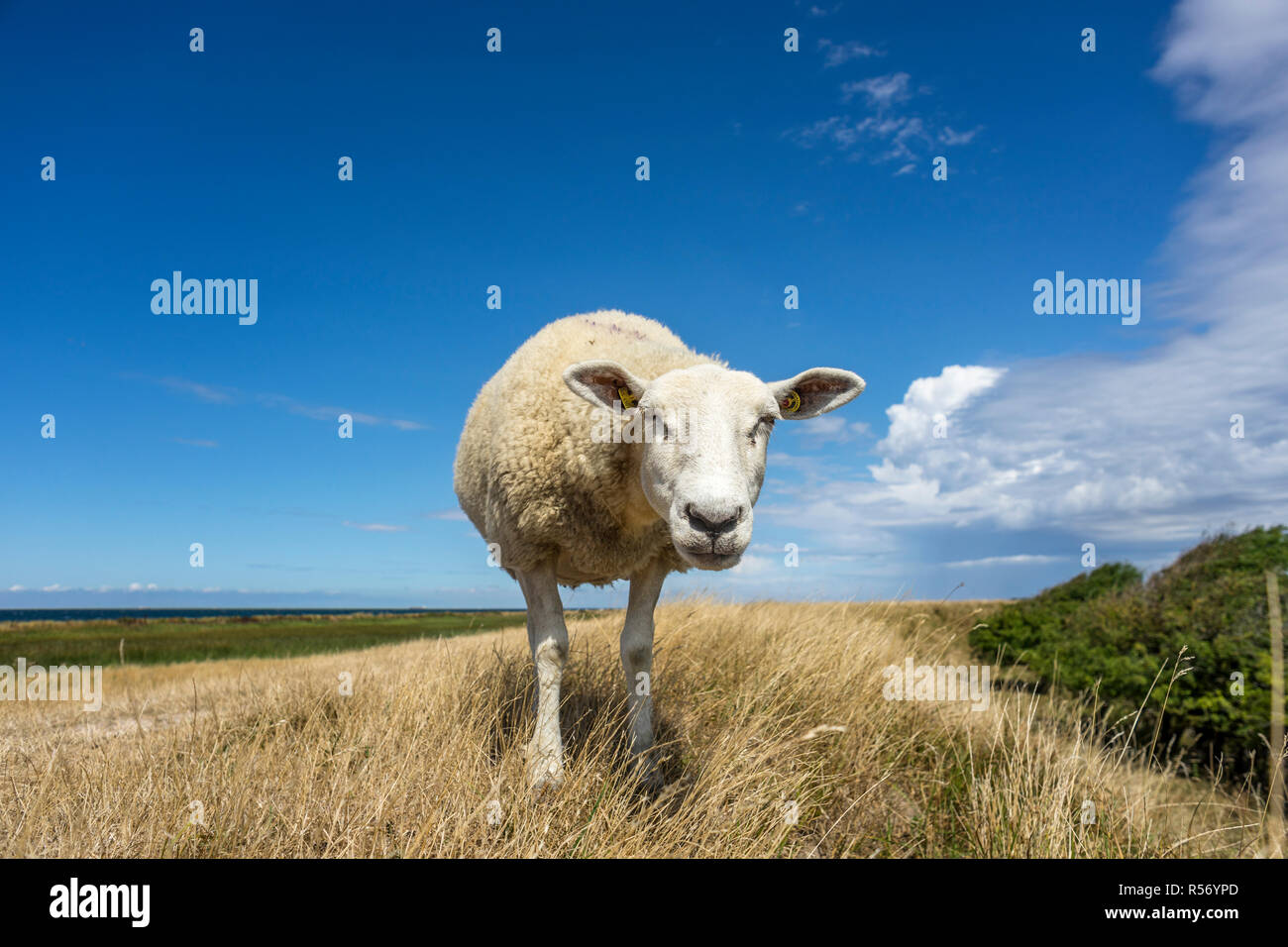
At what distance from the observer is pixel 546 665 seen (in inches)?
179

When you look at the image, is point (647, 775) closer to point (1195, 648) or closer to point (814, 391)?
point (814, 391)

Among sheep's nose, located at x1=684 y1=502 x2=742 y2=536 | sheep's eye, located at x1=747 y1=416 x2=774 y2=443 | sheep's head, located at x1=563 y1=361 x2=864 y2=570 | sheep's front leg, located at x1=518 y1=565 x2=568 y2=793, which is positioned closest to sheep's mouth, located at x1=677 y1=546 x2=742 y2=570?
sheep's head, located at x1=563 y1=361 x2=864 y2=570

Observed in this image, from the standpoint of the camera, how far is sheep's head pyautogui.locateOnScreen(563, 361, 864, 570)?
10.6 feet

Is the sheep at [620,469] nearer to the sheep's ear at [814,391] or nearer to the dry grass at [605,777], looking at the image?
the sheep's ear at [814,391]

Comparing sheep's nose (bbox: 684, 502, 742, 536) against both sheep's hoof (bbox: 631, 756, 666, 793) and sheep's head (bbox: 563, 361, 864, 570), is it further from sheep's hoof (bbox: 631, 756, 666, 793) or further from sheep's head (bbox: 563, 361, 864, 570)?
sheep's hoof (bbox: 631, 756, 666, 793)

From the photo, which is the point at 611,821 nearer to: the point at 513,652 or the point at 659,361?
the point at 659,361

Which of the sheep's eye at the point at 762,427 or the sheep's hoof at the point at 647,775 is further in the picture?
the sheep's hoof at the point at 647,775

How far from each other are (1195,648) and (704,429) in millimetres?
10082

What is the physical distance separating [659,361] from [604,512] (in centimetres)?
109

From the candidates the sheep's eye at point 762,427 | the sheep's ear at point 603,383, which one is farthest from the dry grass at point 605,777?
the sheep's ear at point 603,383

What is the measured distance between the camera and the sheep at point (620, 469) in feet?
11.4

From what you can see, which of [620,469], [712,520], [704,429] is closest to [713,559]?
[712,520]
